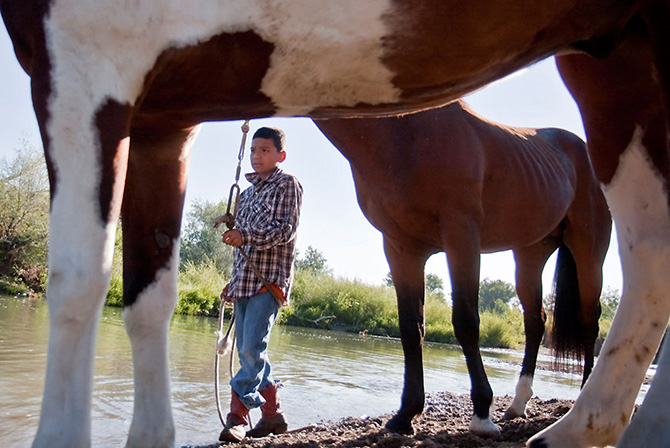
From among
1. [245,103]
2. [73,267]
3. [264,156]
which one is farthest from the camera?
[264,156]

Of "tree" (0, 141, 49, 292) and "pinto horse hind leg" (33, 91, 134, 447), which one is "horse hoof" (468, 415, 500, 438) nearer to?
"pinto horse hind leg" (33, 91, 134, 447)

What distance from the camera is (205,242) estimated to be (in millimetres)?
53812

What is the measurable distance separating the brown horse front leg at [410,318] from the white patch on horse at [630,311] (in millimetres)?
1925

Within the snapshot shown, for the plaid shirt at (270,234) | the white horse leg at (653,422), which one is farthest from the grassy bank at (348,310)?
the white horse leg at (653,422)

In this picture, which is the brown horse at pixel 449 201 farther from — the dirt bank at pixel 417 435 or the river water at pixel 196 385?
the river water at pixel 196 385

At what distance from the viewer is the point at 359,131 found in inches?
140

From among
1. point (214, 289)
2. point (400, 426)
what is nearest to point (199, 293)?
point (214, 289)

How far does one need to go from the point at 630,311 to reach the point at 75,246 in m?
1.56

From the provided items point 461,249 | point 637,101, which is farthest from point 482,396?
point 637,101

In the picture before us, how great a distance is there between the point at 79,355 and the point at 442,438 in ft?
7.46

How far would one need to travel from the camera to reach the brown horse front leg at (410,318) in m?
3.62

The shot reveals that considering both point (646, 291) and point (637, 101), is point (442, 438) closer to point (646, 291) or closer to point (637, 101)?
point (646, 291)

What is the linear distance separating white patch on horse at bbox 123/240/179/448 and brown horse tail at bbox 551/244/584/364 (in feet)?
14.1

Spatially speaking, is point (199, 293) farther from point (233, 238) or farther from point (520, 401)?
point (233, 238)
